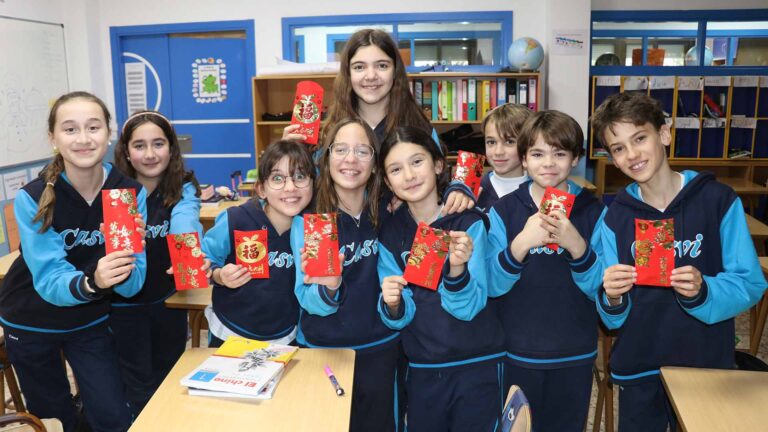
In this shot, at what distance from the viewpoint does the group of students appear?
5.98 ft

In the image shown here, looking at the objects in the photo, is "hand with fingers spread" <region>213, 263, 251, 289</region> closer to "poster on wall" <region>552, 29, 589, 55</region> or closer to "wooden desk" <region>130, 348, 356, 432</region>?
"wooden desk" <region>130, 348, 356, 432</region>

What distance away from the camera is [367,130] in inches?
80.7

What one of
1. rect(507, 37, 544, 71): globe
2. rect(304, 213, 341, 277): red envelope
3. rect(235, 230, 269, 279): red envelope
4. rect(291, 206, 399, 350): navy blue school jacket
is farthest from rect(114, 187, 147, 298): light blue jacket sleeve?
rect(507, 37, 544, 71): globe

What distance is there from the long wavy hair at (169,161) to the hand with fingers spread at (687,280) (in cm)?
186

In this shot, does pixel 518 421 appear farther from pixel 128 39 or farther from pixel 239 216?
pixel 128 39

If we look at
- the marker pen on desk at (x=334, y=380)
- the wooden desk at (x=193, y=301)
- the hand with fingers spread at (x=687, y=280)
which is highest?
the hand with fingers spread at (x=687, y=280)

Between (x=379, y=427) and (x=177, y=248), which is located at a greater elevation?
(x=177, y=248)

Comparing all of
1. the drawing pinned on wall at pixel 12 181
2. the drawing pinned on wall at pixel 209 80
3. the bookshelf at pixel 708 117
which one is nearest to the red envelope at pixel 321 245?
the drawing pinned on wall at pixel 12 181

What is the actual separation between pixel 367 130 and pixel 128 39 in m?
5.30

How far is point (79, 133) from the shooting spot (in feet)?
6.49

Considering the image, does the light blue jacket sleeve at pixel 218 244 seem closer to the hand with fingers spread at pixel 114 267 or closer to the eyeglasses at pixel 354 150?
the hand with fingers spread at pixel 114 267

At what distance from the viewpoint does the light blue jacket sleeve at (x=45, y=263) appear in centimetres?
193

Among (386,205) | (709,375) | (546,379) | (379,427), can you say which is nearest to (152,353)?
(379,427)

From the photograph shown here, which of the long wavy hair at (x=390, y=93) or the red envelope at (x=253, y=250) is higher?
the long wavy hair at (x=390, y=93)
